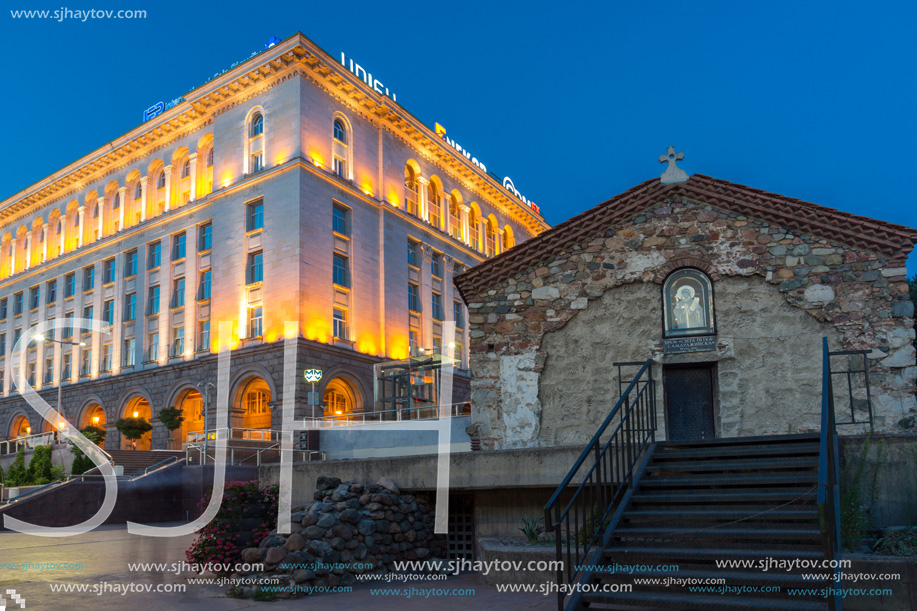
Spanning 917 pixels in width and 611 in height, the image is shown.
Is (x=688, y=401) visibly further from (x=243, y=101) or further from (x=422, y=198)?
(x=422, y=198)

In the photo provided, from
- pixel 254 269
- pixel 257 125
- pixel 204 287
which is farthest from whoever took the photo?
pixel 204 287

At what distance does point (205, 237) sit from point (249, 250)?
4.14 meters

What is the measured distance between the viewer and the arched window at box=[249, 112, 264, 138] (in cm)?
3947

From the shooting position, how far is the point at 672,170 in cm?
1331

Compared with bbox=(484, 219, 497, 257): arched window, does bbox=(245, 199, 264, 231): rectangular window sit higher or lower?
lower

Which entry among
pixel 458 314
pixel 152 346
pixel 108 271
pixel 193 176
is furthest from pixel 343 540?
pixel 108 271

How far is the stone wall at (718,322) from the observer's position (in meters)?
12.0

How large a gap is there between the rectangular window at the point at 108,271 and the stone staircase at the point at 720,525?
43.4 meters

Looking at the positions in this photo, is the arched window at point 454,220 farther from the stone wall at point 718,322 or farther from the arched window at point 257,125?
the stone wall at point 718,322

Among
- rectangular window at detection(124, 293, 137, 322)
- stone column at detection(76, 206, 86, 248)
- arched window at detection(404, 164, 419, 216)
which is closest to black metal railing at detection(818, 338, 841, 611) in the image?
arched window at detection(404, 164, 419, 216)

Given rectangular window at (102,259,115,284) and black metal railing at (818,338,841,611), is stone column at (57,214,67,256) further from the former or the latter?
black metal railing at (818,338,841,611)

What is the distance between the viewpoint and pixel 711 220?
42.8 feet

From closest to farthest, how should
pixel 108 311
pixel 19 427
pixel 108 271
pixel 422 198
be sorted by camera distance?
pixel 108 311, pixel 108 271, pixel 422 198, pixel 19 427

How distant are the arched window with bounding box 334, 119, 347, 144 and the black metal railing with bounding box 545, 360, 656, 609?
31.1 m
